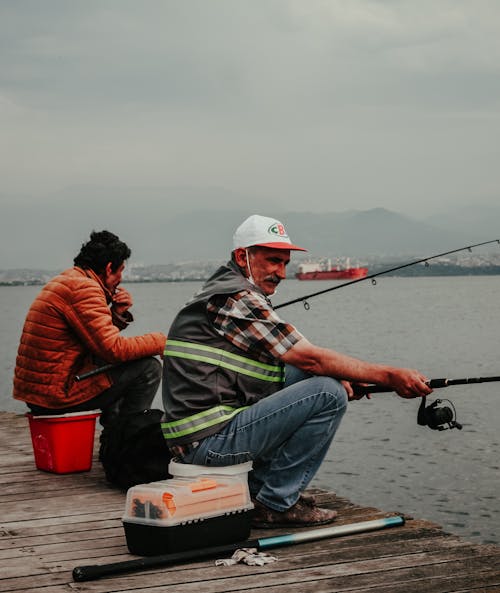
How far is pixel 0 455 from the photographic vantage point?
5.86 m

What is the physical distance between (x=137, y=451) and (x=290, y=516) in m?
1.02

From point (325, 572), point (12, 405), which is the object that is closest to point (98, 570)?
point (325, 572)

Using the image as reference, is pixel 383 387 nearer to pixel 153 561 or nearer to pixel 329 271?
pixel 153 561

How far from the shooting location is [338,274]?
352 feet

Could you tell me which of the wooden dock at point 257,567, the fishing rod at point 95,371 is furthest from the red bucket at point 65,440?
the wooden dock at point 257,567

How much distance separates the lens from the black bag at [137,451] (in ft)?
14.9

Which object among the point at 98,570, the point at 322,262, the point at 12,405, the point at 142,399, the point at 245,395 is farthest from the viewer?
the point at 322,262

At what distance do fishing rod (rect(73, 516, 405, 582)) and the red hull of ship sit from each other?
94456mm

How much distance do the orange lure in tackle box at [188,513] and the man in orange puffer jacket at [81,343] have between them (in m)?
1.48

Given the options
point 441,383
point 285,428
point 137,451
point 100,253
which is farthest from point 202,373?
point 100,253

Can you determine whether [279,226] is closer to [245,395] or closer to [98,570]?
[245,395]

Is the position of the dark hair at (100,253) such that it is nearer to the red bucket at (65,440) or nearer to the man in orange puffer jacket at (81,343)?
the man in orange puffer jacket at (81,343)

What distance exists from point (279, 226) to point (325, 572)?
147 cm

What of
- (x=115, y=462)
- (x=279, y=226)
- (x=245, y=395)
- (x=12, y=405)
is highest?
(x=279, y=226)
